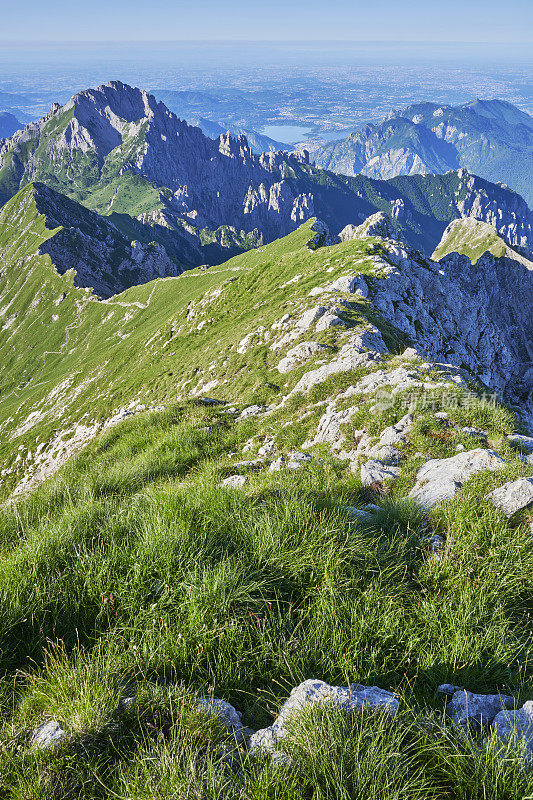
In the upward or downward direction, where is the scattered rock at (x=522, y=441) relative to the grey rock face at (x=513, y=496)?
downward

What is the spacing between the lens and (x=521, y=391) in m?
108

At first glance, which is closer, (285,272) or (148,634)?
(148,634)

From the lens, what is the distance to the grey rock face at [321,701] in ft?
9.71

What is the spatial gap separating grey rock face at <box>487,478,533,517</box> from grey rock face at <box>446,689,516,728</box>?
2.92 m

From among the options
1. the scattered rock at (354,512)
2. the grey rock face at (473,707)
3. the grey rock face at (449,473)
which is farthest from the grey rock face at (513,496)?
the grey rock face at (473,707)

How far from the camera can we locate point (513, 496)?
591cm

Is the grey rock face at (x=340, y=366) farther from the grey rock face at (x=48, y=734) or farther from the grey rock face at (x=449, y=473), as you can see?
the grey rock face at (x=48, y=734)

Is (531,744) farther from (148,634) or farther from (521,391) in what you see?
(521,391)

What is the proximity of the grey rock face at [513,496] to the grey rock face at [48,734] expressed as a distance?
5.82 metres

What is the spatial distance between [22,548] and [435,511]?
578 cm

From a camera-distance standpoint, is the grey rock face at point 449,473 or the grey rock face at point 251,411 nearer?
the grey rock face at point 449,473

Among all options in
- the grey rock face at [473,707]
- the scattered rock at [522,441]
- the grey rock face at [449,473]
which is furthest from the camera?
the scattered rock at [522,441]

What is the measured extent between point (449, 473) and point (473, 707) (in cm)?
467

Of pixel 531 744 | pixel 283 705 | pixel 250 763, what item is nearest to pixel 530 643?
Answer: pixel 531 744
